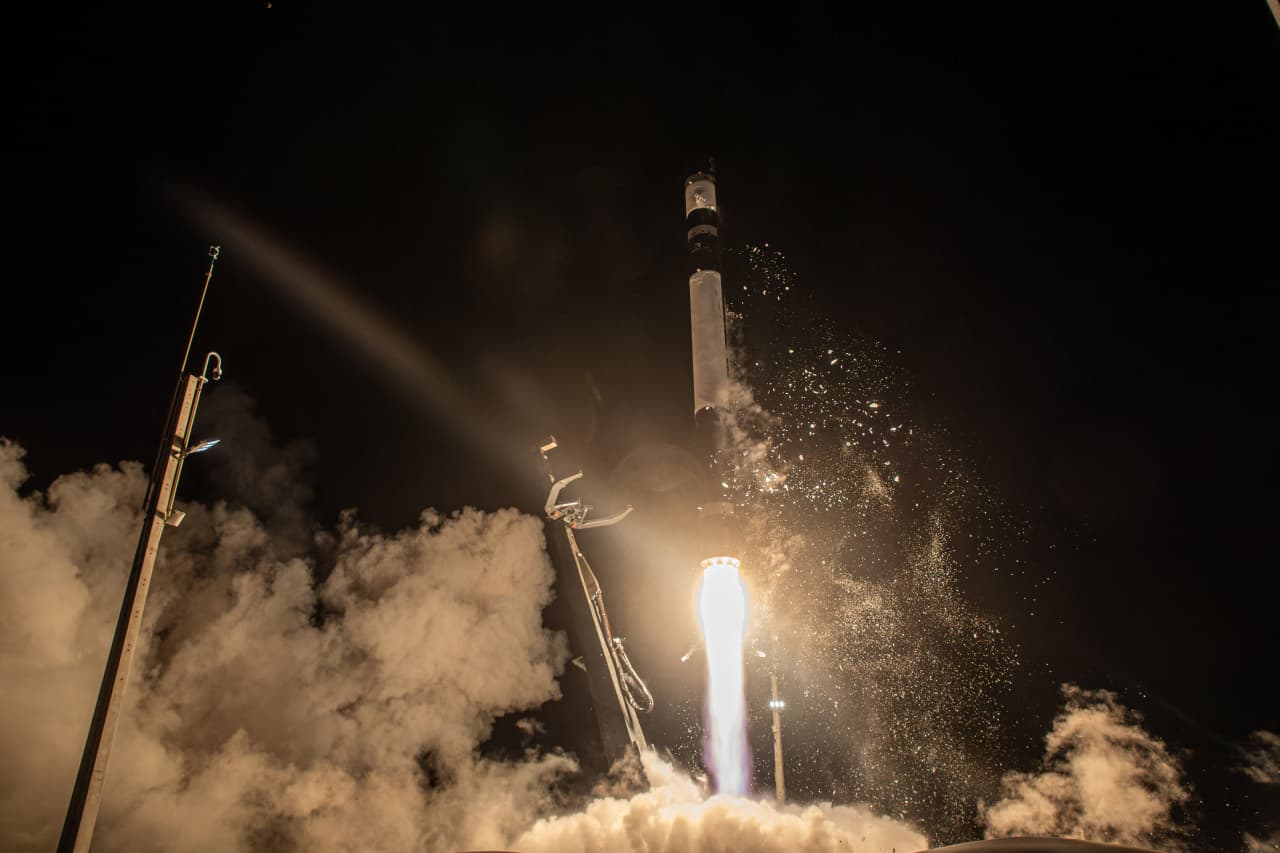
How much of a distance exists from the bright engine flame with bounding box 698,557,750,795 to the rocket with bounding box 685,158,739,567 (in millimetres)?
630

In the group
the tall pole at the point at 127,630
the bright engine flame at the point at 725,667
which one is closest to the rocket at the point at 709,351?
the bright engine flame at the point at 725,667

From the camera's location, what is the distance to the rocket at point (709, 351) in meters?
18.0

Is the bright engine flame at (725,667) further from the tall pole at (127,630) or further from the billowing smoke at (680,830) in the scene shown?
the tall pole at (127,630)

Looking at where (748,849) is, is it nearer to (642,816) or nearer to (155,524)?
(642,816)

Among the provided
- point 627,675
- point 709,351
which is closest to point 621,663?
point 627,675

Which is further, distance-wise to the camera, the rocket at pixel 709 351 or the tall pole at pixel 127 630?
the rocket at pixel 709 351

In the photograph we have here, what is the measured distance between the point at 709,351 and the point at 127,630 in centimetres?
1417

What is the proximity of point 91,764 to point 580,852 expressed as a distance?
8619mm

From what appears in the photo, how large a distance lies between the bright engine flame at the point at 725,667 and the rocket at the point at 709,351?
0.63 m

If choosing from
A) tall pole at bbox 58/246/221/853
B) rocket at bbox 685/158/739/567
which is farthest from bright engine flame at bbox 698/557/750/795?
tall pole at bbox 58/246/221/853

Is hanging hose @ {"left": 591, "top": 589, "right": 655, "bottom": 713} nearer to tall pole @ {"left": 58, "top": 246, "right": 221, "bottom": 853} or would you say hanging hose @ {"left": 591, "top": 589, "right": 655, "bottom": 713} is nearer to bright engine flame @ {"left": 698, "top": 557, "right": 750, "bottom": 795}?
bright engine flame @ {"left": 698, "top": 557, "right": 750, "bottom": 795}

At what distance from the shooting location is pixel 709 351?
19.8 meters

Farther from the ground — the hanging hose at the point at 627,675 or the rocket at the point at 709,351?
the rocket at the point at 709,351

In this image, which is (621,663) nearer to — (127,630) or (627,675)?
(627,675)
